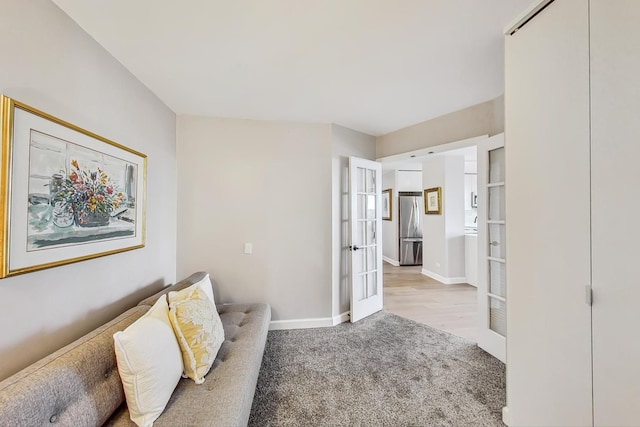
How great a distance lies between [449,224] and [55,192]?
5.31m

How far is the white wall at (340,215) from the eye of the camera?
10.1 ft

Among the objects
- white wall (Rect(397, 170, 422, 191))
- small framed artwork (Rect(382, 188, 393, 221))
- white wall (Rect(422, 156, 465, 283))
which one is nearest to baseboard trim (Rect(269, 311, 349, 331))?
white wall (Rect(422, 156, 465, 283))

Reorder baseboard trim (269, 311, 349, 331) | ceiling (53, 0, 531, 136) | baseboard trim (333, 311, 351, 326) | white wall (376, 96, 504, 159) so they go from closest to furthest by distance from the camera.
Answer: ceiling (53, 0, 531, 136), white wall (376, 96, 504, 159), baseboard trim (269, 311, 349, 331), baseboard trim (333, 311, 351, 326)

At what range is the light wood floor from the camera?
120 inches

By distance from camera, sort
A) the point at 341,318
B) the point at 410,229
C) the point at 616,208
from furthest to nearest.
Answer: the point at 410,229, the point at 341,318, the point at 616,208

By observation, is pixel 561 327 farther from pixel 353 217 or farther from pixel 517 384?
pixel 353 217

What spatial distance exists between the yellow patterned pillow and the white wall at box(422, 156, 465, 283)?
447 centimetres

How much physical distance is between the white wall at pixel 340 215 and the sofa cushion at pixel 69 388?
223 centimetres

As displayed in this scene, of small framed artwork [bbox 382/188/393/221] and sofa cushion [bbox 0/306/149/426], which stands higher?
small framed artwork [bbox 382/188/393/221]

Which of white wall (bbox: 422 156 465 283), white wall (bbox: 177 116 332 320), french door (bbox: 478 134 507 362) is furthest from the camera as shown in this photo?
white wall (bbox: 422 156 465 283)

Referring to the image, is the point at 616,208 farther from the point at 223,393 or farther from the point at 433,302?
the point at 433,302

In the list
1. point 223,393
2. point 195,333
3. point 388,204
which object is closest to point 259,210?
point 195,333

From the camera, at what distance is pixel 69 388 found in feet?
3.26

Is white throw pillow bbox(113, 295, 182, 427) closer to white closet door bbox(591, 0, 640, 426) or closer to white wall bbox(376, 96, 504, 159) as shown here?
white closet door bbox(591, 0, 640, 426)
